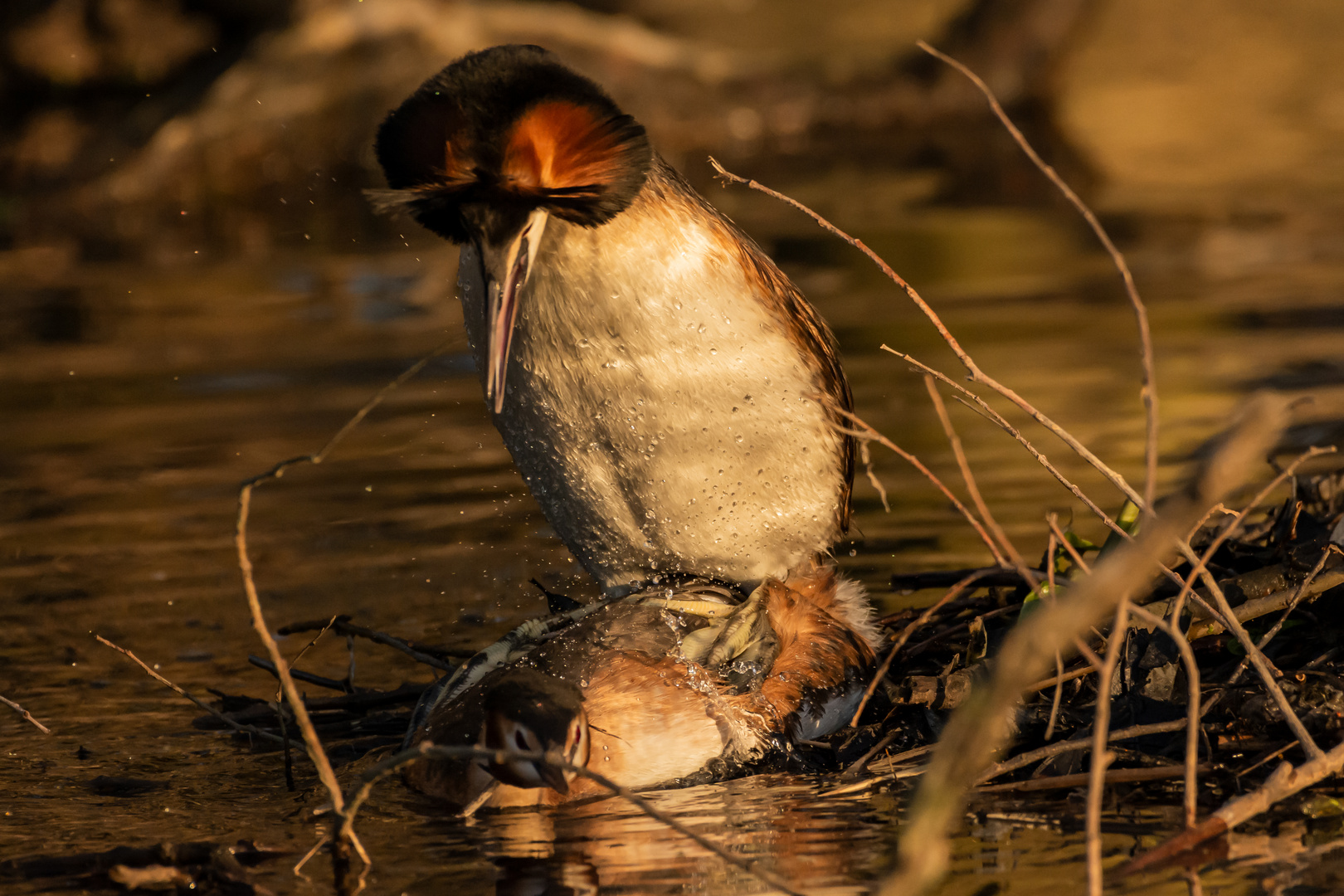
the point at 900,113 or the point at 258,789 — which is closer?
the point at 258,789

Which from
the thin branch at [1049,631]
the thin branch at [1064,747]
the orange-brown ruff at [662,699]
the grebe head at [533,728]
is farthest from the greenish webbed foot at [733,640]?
the thin branch at [1049,631]

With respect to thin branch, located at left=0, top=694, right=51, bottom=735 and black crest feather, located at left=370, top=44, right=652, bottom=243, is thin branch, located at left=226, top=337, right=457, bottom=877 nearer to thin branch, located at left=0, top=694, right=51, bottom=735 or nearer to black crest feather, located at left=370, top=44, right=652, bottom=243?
black crest feather, located at left=370, top=44, right=652, bottom=243

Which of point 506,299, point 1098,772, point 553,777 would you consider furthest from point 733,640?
point 1098,772

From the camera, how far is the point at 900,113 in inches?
967

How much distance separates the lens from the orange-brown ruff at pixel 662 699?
16.7ft

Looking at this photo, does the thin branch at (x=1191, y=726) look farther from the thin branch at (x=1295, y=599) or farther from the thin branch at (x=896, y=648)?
the thin branch at (x=896, y=648)

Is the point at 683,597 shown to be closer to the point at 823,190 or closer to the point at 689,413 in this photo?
the point at 689,413

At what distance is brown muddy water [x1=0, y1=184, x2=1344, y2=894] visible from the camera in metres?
4.53

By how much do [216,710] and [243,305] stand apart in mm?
9573

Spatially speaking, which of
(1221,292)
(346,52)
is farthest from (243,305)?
(1221,292)

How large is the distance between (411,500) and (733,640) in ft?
12.2

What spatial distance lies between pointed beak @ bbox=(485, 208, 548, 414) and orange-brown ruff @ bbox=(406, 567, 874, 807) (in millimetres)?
831

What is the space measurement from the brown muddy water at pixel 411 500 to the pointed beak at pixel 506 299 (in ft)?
3.98

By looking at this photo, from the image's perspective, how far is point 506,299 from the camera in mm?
4988
